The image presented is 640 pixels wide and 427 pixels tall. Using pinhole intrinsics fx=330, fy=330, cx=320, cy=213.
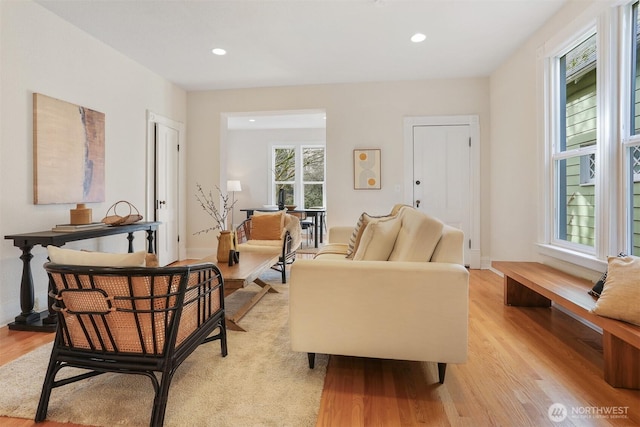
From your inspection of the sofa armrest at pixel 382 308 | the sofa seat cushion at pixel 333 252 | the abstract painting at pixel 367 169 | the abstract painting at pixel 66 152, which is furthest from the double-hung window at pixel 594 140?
the abstract painting at pixel 66 152

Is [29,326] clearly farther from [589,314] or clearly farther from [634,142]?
[634,142]

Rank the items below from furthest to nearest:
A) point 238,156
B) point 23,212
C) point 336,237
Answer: point 238,156 < point 336,237 < point 23,212

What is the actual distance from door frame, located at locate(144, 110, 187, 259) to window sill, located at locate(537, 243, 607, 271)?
14.9ft

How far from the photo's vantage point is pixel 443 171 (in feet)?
15.2

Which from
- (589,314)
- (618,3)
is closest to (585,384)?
(589,314)

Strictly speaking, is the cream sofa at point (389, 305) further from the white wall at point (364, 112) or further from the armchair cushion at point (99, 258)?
the white wall at point (364, 112)

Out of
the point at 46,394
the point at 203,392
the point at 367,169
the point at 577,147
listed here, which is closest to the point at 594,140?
the point at 577,147

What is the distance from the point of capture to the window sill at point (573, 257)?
7.81ft

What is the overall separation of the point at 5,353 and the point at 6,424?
36.6 inches

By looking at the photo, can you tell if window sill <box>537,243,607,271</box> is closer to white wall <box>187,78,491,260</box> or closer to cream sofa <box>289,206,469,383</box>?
cream sofa <box>289,206,469,383</box>

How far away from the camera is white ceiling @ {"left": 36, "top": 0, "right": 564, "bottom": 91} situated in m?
2.83

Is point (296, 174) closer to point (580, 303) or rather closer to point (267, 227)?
point (267, 227)

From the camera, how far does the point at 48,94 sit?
288 cm

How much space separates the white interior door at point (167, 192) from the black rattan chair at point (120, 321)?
127 inches
